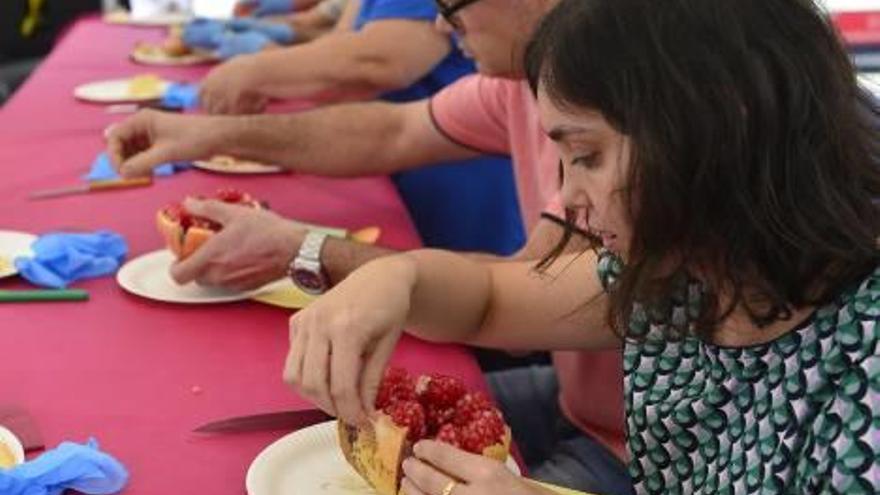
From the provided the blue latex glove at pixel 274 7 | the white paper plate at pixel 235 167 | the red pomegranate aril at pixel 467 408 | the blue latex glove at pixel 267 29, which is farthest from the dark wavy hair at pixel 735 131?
the blue latex glove at pixel 274 7

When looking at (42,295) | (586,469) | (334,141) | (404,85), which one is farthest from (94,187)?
(586,469)

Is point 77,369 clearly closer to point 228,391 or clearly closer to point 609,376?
point 228,391

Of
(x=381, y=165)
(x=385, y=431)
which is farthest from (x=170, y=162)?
(x=385, y=431)

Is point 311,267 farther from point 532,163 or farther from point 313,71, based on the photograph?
point 313,71

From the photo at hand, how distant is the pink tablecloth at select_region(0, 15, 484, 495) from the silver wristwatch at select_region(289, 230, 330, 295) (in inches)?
2.0

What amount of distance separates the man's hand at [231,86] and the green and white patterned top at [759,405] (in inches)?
47.9

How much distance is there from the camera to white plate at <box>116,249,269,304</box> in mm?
1391

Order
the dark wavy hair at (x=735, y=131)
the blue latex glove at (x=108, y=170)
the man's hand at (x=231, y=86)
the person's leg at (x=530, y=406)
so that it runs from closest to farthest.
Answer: the dark wavy hair at (x=735, y=131)
the person's leg at (x=530, y=406)
the blue latex glove at (x=108, y=170)
the man's hand at (x=231, y=86)

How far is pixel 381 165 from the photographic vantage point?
1971 mm

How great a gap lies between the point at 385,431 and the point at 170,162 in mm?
1003

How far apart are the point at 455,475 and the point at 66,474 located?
30 centimetres

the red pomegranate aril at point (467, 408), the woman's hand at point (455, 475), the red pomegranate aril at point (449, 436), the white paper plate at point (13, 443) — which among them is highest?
the woman's hand at point (455, 475)

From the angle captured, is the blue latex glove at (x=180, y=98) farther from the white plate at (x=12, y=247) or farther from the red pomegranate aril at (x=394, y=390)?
the red pomegranate aril at (x=394, y=390)

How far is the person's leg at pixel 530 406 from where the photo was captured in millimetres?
1634
